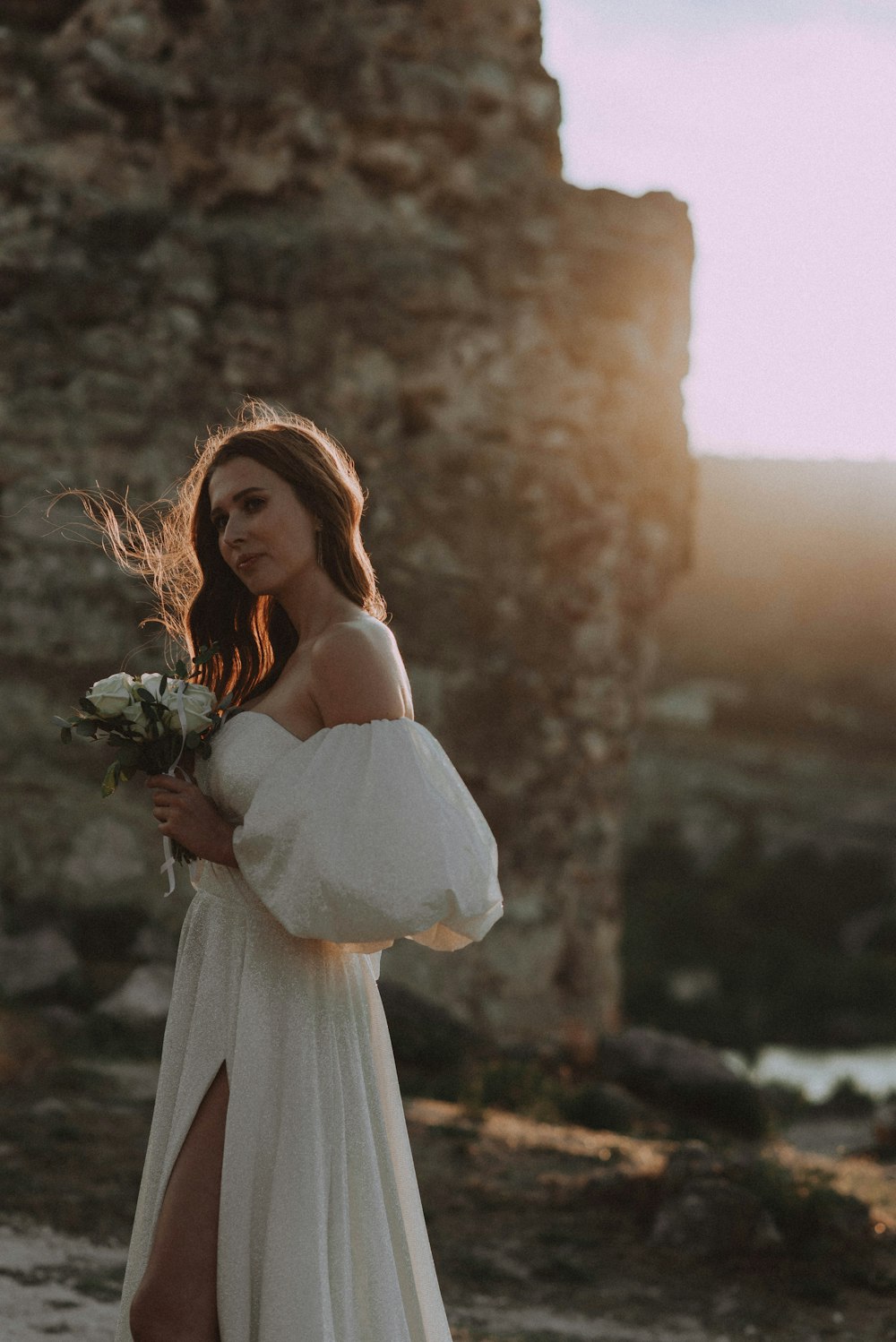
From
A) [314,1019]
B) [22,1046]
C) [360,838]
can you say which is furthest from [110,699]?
[22,1046]

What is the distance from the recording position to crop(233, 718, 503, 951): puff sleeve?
2.45m

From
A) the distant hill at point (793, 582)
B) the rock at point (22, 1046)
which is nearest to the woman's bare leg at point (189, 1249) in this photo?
the rock at point (22, 1046)

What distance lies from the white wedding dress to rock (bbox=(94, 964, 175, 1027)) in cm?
381

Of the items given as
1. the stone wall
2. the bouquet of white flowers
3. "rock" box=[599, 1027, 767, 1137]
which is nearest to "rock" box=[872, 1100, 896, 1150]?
"rock" box=[599, 1027, 767, 1137]

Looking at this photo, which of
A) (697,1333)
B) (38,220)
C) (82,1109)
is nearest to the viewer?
(697,1333)

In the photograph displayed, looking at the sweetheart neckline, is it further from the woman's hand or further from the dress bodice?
the woman's hand

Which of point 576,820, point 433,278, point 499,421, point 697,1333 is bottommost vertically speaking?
point 697,1333

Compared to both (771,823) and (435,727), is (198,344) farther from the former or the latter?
(771,823)

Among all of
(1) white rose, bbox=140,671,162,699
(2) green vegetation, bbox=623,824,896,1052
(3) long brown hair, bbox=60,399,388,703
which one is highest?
(3) long brown hair, bbox=60,399,388,703

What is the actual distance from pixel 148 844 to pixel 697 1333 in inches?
138

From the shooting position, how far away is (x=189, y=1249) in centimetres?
244

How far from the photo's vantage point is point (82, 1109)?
5.44 meters

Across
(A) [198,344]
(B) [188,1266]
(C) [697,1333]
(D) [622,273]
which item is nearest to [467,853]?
(B) [188,1266]

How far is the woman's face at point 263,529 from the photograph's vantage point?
2787mm
